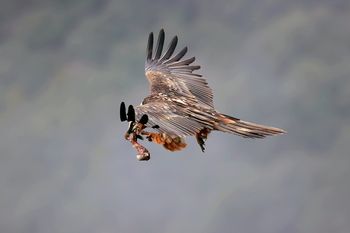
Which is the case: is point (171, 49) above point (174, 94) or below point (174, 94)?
above

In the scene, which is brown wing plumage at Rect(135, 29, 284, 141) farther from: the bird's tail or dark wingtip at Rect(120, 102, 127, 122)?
dark wingtip at Rect(120, 102, 127, 122)

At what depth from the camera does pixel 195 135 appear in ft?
56.6

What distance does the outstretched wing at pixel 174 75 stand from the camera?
24.0m

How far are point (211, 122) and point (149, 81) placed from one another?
8.12 m

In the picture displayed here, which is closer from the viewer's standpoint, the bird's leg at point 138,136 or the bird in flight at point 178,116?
the bird's leg at point 138,136

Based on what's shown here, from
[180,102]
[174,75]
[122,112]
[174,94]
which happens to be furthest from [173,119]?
[174,75]

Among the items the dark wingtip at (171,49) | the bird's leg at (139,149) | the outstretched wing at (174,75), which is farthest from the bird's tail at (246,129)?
the dark wingtip at (171,49)

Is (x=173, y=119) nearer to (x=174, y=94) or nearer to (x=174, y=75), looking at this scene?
(x=174, y=94)

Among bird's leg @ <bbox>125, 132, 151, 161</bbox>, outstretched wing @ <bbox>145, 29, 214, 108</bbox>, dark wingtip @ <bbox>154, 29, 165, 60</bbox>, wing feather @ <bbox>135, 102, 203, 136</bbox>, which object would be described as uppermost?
dark wingtip @ <bbox>154, 29, 165, 60</bbox>

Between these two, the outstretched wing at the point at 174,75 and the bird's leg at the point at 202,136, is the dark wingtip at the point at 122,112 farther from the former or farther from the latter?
the outstretched wing at the point at 174,75

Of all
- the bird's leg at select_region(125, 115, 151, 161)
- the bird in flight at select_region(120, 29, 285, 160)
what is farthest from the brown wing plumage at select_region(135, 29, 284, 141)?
the bird's leg at select_region(125, 115, 151, 161)

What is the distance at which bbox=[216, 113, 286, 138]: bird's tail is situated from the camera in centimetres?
1784

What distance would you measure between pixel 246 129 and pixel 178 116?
1.77 metres

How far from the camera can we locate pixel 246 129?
1805 centimetres
